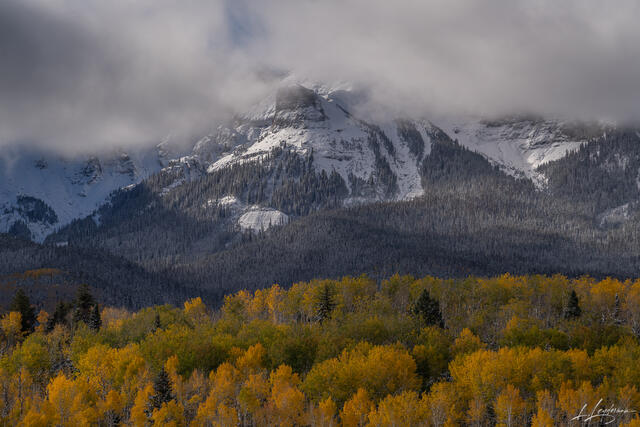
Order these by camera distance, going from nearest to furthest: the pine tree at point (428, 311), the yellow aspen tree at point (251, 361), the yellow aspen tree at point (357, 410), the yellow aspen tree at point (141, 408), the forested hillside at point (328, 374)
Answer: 1. the yellow aspen tree at point (357, 410)
2. the forested hillside at point (328, 374)
3. the yellow aspen tree at point (141, 408)
4. the yellow aspen tree at point (251, 361)
5. the pine tree at point (428, 311)

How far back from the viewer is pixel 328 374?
71.8m

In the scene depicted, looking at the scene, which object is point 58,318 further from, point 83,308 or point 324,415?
point 324,415

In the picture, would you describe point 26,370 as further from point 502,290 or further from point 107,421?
point 502,290

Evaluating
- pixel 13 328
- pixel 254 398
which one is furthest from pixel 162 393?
pixel 13 328

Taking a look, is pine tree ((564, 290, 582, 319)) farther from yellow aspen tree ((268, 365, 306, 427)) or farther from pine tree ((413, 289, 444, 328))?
yellow aspen tree ((268, 365, 306, 427))

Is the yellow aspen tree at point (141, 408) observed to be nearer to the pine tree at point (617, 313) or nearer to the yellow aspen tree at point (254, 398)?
the yellow aspen tree at point (254, 398)

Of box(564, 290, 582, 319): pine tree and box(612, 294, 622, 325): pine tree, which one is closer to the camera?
box(564, 290, 582, 319): pine tree

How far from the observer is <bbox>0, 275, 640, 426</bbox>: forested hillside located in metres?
64.1

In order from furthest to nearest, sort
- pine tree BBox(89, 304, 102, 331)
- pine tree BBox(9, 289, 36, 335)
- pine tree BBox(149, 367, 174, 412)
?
pine tree BBox(9, 289, 36, 335), pine tree BBox(89, 304, 102, 331), pine tree BBox(149, 367, 174, 412)

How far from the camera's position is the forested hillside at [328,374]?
64.1m

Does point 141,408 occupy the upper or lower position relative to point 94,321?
lower

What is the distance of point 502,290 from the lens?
447ft

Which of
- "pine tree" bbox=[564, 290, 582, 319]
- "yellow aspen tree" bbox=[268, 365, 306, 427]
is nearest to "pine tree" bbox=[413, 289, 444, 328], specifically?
"pine tree" bbox=[564, 290, 582, 319]

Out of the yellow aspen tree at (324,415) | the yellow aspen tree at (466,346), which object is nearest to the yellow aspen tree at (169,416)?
the yellow aspen tree at (324,415)
